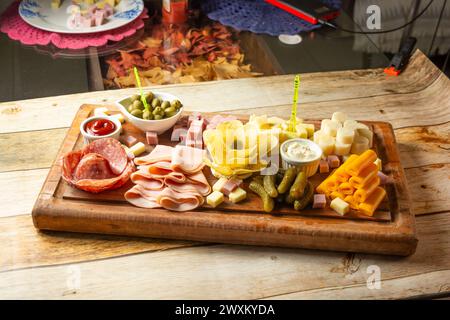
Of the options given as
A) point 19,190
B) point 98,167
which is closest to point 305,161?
point 98,167

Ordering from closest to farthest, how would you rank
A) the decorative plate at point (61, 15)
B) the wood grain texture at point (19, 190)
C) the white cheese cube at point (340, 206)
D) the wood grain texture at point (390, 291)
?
the wood grain texture at point (390, 291)
the white cheese cube at point (340, 206)
the wood grain texture at point (19, 190)
the decorative plate at point (61, 15)

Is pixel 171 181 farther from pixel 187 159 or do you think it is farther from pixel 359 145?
pixel 359 145

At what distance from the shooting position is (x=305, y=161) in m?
1.56

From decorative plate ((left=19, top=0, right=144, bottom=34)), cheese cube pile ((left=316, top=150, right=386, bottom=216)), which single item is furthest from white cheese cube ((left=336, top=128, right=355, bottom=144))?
decorative plate ((left=19, top=0, right=144, bottom=34))

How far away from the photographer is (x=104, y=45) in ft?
7.51

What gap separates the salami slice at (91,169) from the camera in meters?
1.55

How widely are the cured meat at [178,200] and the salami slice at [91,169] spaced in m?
0.19

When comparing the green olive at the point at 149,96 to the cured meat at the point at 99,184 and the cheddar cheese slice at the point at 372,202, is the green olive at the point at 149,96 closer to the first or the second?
the cured meat at the point at 99,184

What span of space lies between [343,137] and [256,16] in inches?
42.6

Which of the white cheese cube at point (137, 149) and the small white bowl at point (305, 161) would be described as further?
the white cheese cube at point (137, 149)

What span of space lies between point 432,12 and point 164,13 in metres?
1.23

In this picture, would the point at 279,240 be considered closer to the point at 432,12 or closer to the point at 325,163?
the point at 325,163

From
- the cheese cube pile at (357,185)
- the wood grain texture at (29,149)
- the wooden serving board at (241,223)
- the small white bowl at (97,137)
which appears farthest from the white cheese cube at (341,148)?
the wood grain texture at (29,149)
